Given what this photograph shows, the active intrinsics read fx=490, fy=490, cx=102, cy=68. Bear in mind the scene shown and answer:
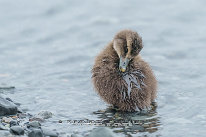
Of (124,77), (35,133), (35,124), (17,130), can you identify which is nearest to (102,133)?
(35,133)

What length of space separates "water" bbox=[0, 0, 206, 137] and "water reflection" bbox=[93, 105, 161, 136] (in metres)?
0.04

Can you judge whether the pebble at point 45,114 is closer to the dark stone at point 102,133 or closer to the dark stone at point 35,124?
the dark stone at point 35,124

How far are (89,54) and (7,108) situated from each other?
15.0 ft

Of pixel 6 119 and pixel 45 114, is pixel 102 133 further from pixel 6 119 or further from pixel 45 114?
pixel 6 119

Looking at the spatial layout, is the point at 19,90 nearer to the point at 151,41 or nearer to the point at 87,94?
the point at 87,94

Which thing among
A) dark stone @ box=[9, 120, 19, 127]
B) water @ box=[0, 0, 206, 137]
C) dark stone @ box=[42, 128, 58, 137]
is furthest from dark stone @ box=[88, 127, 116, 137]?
dark stone @ box=[9, 120, 19, 127]

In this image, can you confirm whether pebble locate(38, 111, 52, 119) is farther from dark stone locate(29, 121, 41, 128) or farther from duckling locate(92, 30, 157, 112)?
duckling locate(92, 30, 157, 112)

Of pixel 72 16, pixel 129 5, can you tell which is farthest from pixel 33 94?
pixel 129 5

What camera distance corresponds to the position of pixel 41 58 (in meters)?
12.1

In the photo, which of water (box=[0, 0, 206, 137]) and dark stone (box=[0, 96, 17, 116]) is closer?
dark stone (box=[0, 96, 17, 116])

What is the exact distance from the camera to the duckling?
833 centimetres

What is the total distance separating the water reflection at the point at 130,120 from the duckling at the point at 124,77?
0.14m

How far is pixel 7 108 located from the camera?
8.04 meters

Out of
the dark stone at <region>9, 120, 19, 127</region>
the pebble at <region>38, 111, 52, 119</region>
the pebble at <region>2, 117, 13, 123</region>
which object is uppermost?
the pebble at <region>38, 111, 52, 119</region>
